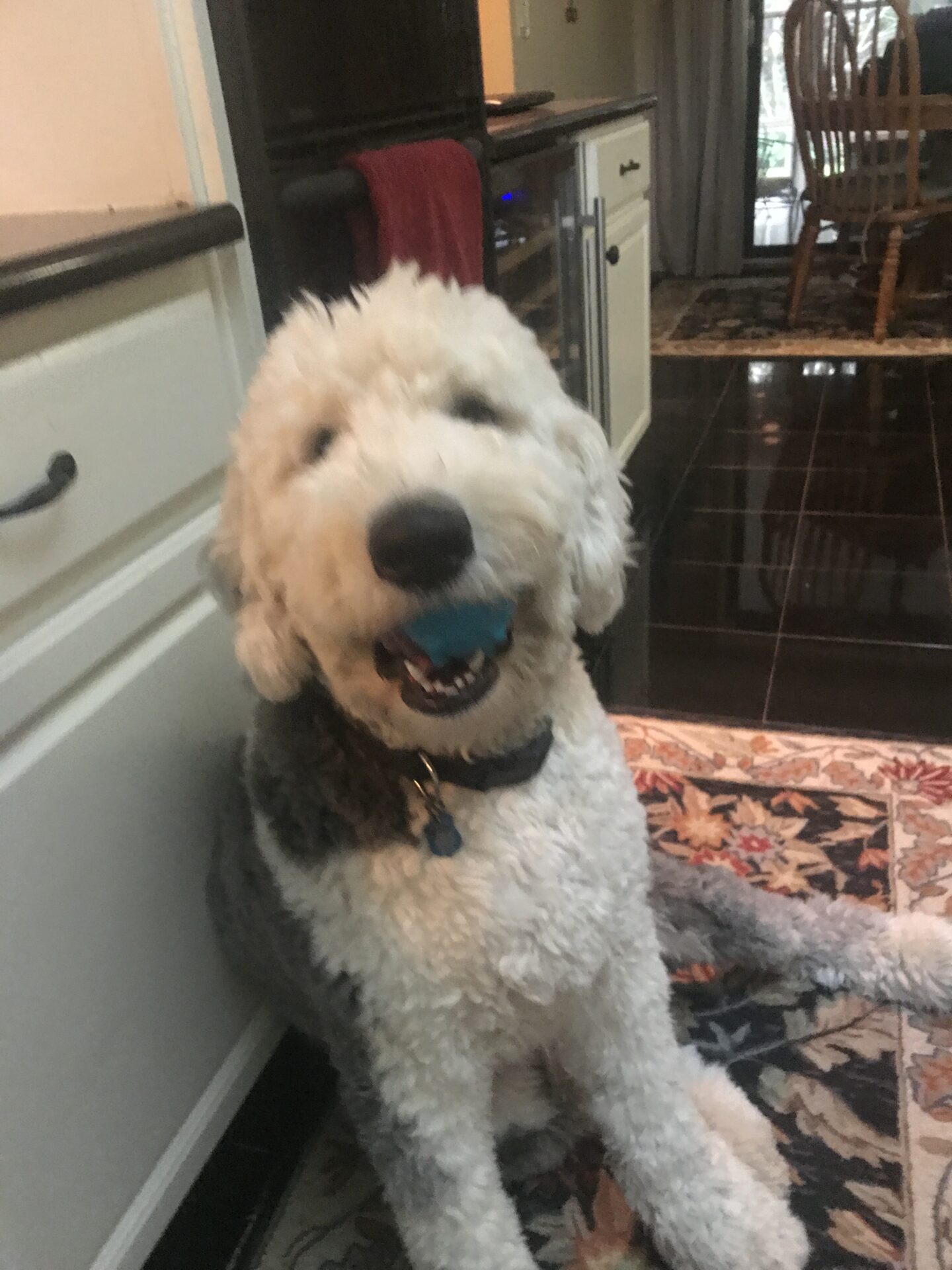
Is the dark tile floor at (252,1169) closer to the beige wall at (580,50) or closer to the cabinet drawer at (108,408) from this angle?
the cabinet drawer at (108,408)

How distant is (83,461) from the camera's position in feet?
2.74

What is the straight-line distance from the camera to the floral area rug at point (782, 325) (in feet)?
12.8

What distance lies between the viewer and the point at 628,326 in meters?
2.68

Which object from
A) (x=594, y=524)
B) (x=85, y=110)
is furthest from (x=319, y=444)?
(x=85, y=110)

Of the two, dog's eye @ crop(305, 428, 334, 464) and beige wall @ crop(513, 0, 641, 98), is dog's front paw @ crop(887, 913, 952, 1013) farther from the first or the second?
beige wall @ crop(513, 0, 641, 98)

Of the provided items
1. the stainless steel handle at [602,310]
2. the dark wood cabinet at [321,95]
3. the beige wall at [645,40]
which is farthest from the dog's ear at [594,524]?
the beige wall at [645,40]

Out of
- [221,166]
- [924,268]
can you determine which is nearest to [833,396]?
[924,268]

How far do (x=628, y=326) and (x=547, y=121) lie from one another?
86 cm

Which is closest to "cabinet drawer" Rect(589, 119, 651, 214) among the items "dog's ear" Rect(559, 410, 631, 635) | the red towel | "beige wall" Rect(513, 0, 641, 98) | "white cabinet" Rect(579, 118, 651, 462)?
"white cabinet" Rect(579, 118, 651, 462)

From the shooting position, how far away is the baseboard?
3.17ft

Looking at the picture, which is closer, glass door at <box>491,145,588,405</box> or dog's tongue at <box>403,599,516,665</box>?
dog's tongue at <box>403,599,516,665</box>

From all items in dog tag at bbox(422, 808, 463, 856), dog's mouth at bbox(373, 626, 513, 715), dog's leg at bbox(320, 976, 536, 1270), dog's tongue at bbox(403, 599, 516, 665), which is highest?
dog's tongue at bbox(403, 599, 516, 665)

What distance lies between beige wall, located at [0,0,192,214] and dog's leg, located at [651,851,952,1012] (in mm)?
1003

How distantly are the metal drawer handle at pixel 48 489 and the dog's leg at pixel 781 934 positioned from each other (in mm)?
866
